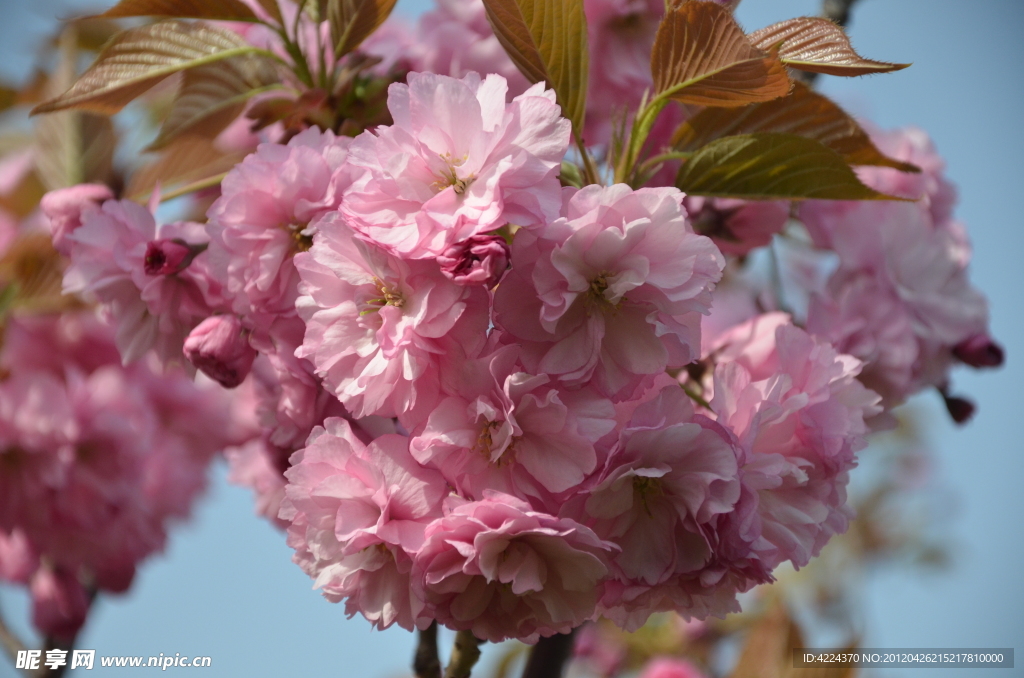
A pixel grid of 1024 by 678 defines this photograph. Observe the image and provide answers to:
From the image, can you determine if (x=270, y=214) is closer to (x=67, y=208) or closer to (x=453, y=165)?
(x=453, y=165)

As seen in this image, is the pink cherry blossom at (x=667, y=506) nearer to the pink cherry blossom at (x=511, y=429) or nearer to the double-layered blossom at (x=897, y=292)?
the pink cherry blossom at (x=511, y=429)

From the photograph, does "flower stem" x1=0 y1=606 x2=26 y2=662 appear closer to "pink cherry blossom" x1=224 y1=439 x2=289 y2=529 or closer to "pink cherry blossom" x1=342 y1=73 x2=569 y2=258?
"pink cherry blossom" x1=224 y1=439 x2=289 y2=529

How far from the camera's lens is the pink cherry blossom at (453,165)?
0.57 meters

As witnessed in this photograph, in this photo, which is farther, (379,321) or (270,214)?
(270,214)

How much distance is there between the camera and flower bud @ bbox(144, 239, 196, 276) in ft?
2.53

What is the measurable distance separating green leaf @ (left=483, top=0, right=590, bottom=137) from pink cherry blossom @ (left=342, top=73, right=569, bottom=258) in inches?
4.6

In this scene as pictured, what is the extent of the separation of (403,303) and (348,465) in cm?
15

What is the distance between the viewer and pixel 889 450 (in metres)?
4.63

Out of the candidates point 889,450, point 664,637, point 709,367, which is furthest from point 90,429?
point 889,450

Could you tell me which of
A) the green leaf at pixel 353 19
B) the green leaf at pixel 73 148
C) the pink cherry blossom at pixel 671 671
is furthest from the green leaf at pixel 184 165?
the pink cherry blossom at pixel 671 671

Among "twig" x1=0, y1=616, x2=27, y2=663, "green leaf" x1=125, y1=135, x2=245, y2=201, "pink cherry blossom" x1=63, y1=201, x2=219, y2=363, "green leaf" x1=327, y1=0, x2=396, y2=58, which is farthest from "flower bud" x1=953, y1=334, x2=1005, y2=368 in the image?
"twig" x1=0, y1=616, x2=27, y2=663

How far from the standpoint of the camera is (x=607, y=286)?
0.59m

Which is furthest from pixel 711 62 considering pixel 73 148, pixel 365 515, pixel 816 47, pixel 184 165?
pixel 73 148

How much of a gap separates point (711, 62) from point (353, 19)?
424 mm
